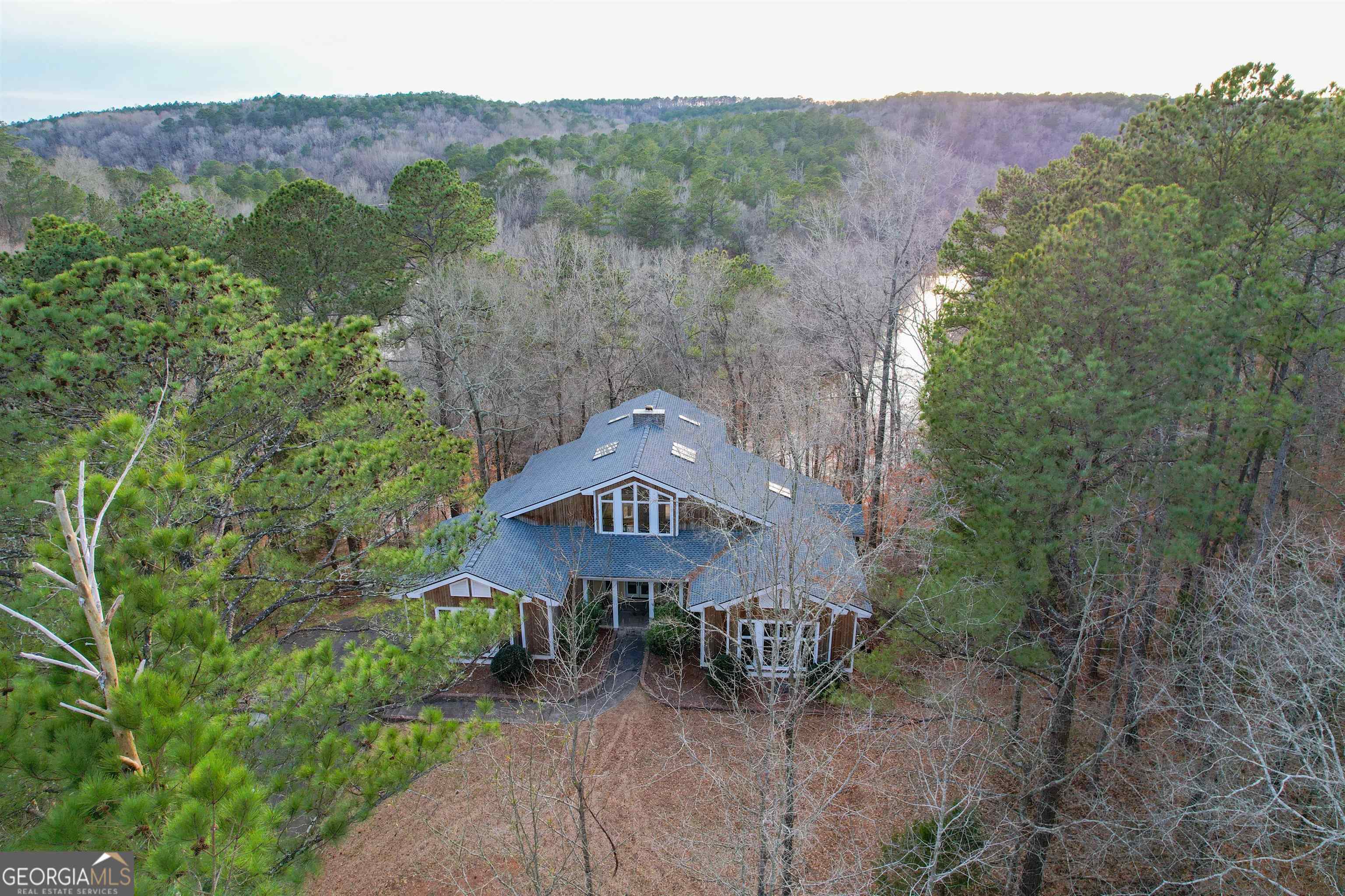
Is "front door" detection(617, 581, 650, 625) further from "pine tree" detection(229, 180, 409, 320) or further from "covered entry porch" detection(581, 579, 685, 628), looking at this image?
"pine tree" detection(229, 180, 409, 320)

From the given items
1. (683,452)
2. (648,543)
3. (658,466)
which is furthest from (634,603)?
(683,452)

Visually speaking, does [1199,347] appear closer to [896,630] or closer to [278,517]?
[896,630]

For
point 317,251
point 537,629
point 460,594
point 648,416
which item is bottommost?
point 537,629

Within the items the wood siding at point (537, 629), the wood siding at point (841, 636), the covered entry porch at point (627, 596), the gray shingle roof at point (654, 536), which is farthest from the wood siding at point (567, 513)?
the wood siding at point (841, 636)

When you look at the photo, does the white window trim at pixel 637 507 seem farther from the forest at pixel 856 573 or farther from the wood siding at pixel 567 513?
the forest at pixel 856 573

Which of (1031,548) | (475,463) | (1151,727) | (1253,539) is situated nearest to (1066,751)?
(1031,548)

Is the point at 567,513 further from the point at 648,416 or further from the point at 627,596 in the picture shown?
the point at 648,416
